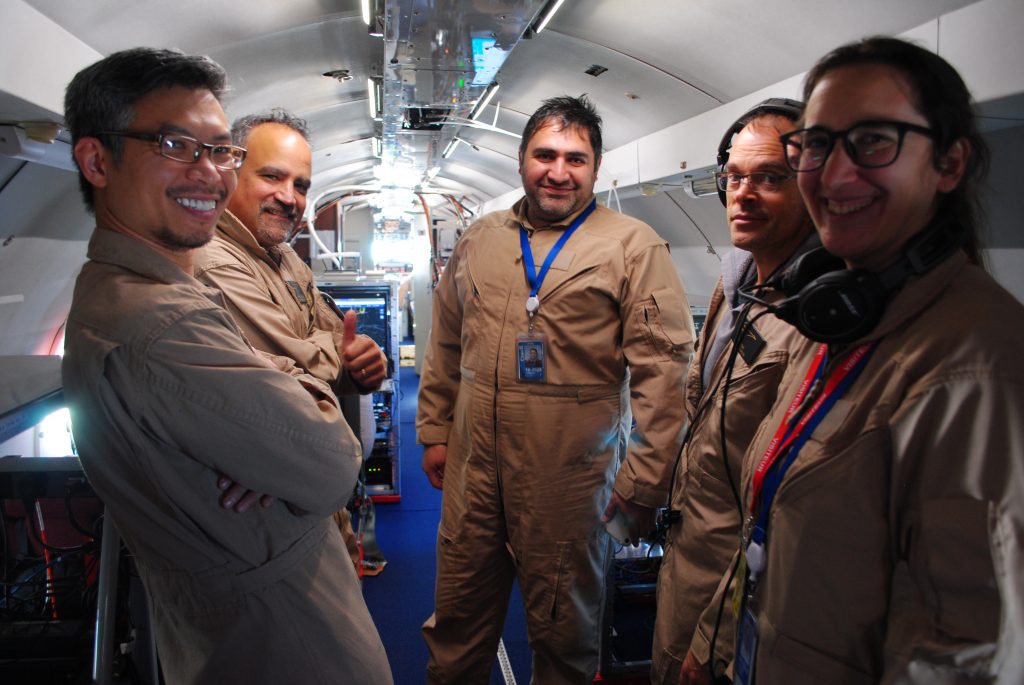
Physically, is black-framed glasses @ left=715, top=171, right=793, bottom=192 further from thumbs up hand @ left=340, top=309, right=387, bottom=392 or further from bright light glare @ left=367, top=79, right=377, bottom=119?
bright light glare @ left=367, top=79, right=377, bottom=119

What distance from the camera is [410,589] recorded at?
167 inches

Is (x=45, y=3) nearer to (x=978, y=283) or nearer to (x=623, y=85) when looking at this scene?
(x=978, y=283)

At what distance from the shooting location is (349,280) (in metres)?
5.27

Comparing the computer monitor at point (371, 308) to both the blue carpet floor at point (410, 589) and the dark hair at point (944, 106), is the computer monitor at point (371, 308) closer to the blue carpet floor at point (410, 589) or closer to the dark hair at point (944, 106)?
the blue carpet floor at point (410, 589)

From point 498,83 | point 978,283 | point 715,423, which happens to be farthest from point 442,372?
point 498,83

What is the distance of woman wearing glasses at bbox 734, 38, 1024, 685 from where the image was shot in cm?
91

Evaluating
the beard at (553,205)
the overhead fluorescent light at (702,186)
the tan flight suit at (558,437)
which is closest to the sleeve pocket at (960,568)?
the tan flight suit at (558,437)

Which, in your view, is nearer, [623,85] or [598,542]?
[598,542]

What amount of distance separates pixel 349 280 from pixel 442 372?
271cm

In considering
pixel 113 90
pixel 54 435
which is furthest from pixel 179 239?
pixel 54 435

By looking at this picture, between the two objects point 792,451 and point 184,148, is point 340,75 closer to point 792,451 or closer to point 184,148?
point 184,148

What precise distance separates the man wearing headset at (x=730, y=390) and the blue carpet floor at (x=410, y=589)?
5.75 ft

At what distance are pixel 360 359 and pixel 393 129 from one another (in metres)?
3.93

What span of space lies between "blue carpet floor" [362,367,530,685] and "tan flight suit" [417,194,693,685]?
868 mm
